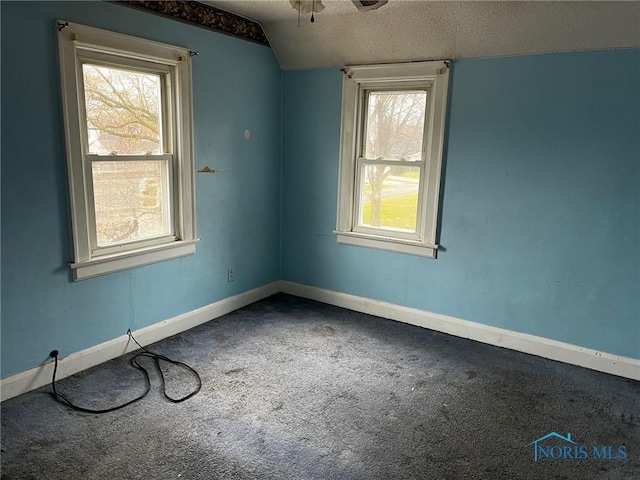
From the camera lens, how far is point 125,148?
2990 millimetres

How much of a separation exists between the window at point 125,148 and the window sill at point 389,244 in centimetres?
132

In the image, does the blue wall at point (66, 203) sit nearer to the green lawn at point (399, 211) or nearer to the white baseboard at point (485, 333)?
the white baseboard at point (485, 333)

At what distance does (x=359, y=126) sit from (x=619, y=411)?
2672 millimetres

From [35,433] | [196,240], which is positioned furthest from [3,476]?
[196,240]

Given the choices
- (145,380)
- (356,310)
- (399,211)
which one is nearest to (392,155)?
(399,211)

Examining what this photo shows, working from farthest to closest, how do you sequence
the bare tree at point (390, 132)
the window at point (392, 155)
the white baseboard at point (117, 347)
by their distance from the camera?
the bare tree at point (390, 132) → the window at point (392, 155) → the white baseboard at point (117, 347)

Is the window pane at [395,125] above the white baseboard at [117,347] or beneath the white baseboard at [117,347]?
above

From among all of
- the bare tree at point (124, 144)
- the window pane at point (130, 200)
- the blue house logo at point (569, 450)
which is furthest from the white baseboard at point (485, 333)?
the bare tree at point (124, 144)

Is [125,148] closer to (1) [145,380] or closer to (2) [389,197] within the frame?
(1) [145,380]

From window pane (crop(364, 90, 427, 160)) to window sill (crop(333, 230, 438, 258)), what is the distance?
673mm

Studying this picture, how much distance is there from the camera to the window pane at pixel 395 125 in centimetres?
357

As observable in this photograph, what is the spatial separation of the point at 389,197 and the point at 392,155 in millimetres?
350

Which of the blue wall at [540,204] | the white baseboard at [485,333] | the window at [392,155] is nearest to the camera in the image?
the blue wall at [540,204]

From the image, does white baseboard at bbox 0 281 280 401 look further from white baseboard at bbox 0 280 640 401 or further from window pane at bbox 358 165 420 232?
window pane at bbox 358 165 420 232
